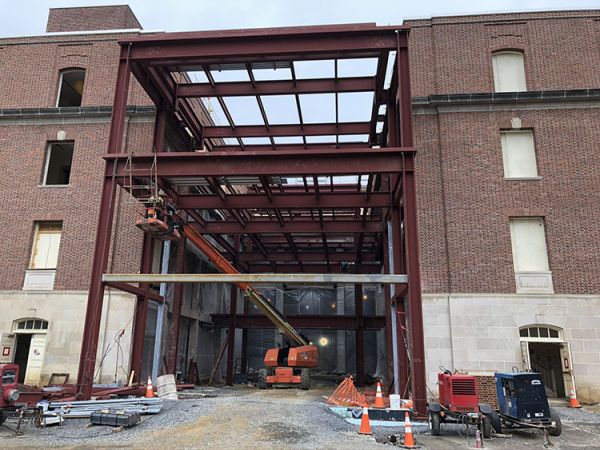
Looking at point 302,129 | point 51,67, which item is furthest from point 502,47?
point 51,67

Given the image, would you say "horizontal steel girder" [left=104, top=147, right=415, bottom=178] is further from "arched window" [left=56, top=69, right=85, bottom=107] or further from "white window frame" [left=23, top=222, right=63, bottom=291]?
"arched window" [left=56, top=69, right=85, bottom=107]

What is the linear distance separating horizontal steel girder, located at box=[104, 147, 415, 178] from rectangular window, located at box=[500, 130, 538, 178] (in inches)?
291

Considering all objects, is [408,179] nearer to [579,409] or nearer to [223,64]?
[223,64]

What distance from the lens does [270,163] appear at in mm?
14586

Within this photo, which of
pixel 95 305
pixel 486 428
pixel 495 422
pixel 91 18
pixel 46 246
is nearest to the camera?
pixel 486 428

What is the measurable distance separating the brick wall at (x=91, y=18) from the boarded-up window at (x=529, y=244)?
68.6 feet

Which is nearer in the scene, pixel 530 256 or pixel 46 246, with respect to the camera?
pixel 530 256

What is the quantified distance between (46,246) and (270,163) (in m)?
11.6

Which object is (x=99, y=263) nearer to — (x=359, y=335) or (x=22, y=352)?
(x=22, y=352)

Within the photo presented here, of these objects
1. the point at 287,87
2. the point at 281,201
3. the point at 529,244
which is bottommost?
the point at 529,244

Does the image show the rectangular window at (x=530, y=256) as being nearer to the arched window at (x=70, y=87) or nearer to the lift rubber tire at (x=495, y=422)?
the lift rubber tire at (x=495, y=422)

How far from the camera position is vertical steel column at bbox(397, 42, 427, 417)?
12087 millimetres

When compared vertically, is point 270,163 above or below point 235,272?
above

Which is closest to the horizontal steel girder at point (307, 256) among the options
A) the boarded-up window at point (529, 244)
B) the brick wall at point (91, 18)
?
the boarded-up window at point (529, 244)
